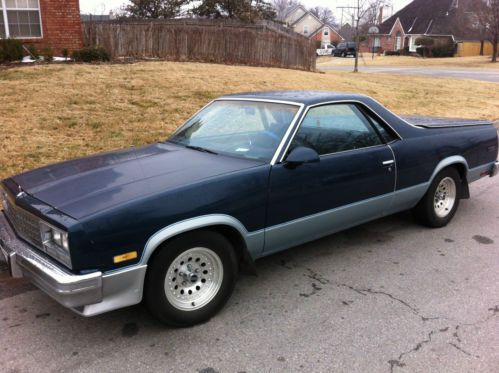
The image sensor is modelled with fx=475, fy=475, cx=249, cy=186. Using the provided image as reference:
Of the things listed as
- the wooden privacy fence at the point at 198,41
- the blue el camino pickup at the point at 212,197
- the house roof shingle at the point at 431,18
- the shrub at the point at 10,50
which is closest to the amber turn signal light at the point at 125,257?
the blue el camino pickup at the point at 212,197

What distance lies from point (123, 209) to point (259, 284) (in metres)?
1.49

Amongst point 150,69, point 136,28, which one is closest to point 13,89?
point 150,69

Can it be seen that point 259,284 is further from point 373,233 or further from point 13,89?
point 13,89

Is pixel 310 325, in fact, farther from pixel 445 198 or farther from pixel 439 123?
pixel 439 123

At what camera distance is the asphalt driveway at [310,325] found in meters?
2.90

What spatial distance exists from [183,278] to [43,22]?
42.0ft

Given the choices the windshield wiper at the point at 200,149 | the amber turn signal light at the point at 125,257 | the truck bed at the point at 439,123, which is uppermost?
the truck bed at the point at 439,123

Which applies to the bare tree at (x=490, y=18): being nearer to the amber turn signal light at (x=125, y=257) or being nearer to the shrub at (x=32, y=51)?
the shrub at (x=32, y=51)

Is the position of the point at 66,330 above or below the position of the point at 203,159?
below

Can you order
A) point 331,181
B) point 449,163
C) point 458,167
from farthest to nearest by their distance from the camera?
point 458,167 < point 449,163 < point 331,181

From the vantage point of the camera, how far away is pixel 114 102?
9594 millimetres

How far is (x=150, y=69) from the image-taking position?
12.9 meters

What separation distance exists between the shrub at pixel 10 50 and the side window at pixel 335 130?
10557 mm

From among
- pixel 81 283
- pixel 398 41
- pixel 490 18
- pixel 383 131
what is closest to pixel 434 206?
pixel 383 131
